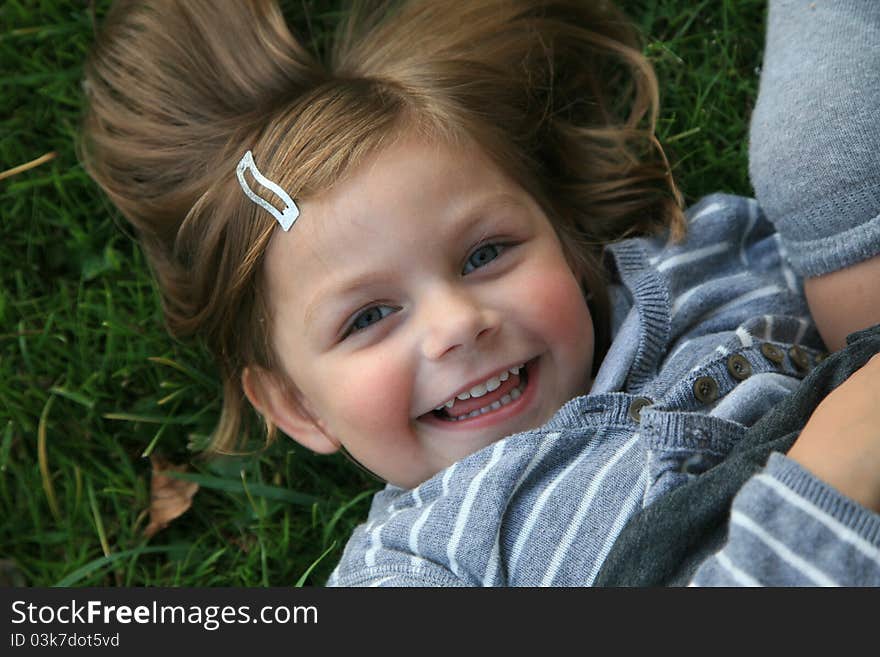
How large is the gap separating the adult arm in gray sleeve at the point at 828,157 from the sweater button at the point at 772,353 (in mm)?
172

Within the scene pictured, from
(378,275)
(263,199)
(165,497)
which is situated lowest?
(165,497)

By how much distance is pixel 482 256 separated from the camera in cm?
201

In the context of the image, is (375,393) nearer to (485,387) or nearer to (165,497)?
(485,387)

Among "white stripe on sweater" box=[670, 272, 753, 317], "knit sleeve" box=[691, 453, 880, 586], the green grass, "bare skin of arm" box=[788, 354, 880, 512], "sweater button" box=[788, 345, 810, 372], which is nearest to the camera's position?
"knit sleeve" box=[691, 453, 880, 586]

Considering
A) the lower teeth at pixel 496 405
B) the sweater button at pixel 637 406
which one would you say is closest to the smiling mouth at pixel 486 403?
the lower teeth at pixel 496 405

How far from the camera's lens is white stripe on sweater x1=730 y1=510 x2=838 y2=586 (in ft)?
4.64

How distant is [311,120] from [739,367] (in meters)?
1.00

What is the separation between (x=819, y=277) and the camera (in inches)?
82.6

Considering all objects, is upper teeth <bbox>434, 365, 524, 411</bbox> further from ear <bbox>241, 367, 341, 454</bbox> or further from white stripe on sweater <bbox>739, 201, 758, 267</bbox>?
white stripe on sweater <bbox>739, 201, 758, 267</bbox>

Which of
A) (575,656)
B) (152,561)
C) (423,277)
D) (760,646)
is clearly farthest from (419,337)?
(152,561)

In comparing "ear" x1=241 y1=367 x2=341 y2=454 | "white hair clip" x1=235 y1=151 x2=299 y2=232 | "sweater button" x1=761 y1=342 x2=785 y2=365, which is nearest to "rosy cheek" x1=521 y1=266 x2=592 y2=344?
"sweater button" x1=761 y1=342 x2=785 y2=365

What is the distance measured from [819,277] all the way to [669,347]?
0.35 metres

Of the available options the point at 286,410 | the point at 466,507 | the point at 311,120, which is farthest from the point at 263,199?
the point at 466,507

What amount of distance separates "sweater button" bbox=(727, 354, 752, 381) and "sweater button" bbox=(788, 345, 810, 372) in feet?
0.41
